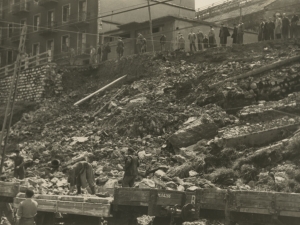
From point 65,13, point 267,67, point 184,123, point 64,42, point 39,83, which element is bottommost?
point 184,123

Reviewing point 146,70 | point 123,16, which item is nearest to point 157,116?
point 146,70

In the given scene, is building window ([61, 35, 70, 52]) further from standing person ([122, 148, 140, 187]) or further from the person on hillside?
standing person ([122, 148, 140, 187])

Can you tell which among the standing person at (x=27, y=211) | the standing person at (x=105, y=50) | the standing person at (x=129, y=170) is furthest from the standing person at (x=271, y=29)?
the standing person at (x=27, y=211)

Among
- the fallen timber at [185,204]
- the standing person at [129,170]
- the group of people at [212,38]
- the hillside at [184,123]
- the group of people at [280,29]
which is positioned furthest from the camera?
the group of people at [212,38]

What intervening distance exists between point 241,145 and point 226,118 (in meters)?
2.63

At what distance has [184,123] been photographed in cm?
2098

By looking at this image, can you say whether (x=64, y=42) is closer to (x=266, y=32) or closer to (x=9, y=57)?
(x=9, y=57)

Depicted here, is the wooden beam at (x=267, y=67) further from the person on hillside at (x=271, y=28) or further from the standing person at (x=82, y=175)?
the standing person at (x=82, y=175)

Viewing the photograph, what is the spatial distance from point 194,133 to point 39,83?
15.1 meters

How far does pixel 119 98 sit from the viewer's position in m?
26.3

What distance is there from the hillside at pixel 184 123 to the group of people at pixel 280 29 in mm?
1141

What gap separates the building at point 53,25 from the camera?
131 feet

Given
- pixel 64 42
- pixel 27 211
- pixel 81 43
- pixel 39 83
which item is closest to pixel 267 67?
pixel 39 83

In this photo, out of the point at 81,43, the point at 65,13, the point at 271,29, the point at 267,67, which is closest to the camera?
the point at 267,67
